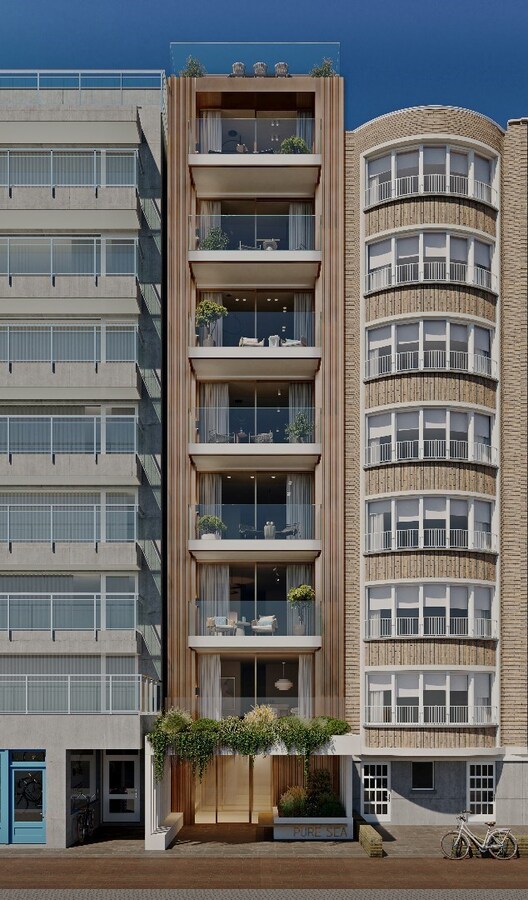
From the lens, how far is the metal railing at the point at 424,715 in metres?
36.9

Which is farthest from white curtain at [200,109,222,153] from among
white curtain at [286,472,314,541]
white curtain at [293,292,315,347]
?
white curtain at [286,472,314,541]

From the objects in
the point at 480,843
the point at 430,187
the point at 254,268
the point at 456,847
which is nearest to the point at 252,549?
the point at 254,268

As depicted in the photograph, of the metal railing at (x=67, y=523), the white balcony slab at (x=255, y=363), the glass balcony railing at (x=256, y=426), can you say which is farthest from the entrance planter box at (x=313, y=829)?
the white balcony slab at (x=255, y=363)

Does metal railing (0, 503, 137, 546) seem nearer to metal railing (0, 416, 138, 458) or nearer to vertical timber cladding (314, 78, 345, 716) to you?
metal railing (0, 416, 138, 458)

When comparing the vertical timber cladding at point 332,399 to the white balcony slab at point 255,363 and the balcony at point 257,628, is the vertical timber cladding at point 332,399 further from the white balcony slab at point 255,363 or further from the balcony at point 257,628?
the white balcony slab at point 255,363

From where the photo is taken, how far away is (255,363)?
40.1 m

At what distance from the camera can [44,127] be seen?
3972 centimetres

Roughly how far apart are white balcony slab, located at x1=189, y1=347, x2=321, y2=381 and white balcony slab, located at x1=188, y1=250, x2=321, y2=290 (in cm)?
302

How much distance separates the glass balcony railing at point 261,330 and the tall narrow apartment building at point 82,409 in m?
1.82

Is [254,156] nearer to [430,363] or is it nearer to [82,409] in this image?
[430,363]

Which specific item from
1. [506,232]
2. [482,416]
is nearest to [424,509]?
[482,416]

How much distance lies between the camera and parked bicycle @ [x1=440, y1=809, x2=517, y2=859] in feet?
108

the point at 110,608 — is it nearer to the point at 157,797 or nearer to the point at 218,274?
the point at 157,797

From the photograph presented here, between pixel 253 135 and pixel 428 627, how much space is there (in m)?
18.3
